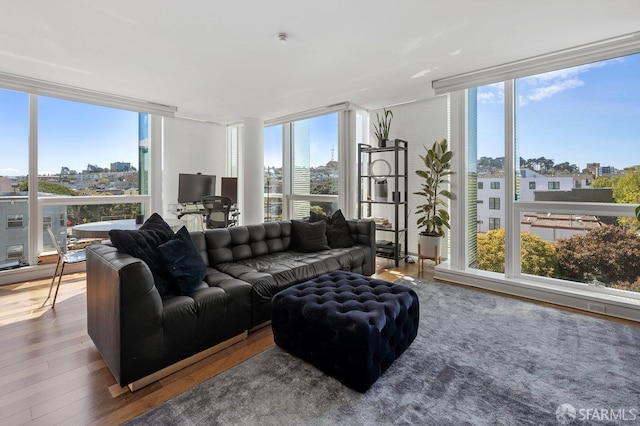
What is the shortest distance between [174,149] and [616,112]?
21.8ft

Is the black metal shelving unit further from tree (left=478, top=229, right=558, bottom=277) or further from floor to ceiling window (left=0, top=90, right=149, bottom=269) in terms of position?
floor to ceiling window (left=0, top=90, right=149, bottom=269)

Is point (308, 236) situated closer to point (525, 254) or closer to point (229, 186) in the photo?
point (525, 254)

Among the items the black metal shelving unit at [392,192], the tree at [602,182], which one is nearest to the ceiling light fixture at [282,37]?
the black metal shelving unit at [392,192]

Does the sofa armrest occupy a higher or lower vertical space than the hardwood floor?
higher

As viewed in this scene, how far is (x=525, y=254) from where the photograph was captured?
3.66m

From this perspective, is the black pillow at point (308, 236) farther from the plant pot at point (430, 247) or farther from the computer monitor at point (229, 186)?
the computer monitor at point (229, 186)

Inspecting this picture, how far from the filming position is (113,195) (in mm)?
5020

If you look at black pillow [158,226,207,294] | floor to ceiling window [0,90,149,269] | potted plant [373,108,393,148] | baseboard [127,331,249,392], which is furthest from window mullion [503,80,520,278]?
floor to ceiling window [0,90,149,269]

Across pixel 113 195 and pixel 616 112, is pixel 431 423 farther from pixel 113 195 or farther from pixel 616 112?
pixel 113 195

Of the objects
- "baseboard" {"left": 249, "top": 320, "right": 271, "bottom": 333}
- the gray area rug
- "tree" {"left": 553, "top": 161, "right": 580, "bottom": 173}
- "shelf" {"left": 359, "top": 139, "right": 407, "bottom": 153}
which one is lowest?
the gray area rug

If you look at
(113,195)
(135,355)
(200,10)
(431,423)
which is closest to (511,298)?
(431,423)

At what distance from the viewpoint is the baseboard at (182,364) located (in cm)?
187

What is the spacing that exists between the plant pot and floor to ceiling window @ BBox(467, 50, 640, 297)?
15.9 inches

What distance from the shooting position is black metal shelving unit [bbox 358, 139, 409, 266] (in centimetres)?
466
